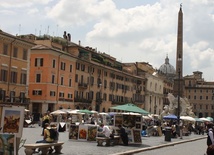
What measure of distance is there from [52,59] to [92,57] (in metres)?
13.4

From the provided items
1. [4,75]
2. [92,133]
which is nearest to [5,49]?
[4,75]

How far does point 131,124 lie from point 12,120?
14.2 metres

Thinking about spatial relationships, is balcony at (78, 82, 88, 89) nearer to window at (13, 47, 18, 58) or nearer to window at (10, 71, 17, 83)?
window at (10, 71, 17, 83)

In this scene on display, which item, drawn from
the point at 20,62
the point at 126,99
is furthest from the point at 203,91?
the point at 20,62

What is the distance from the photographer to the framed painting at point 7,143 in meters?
9.93

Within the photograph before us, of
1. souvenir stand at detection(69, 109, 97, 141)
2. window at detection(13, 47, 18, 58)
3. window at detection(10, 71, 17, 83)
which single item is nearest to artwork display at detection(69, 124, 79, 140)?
souvenir stand at detection(69, 109, 97, 141)

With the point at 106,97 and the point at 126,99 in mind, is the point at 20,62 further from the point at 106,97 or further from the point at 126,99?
the point at 126,99

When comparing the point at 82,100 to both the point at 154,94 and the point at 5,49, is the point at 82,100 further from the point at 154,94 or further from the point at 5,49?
the point at 154,94

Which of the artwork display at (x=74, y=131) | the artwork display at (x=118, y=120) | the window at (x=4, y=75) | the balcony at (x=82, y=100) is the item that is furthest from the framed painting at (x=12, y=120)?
the balcony at (x=82, y=100)

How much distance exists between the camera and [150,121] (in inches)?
1999

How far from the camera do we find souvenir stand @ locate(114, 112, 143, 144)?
23.1m

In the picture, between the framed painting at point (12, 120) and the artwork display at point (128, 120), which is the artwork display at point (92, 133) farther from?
the framed painting at point (12, 120)

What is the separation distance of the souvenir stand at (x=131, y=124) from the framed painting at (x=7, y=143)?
1330 centimetres

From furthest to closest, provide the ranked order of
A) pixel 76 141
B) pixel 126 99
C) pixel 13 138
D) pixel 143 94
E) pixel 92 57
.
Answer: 1. pixel 143 94
2. pixel 126 99
3. pixel 92 57
4. pixel 76 141
5. pixel 13 138
